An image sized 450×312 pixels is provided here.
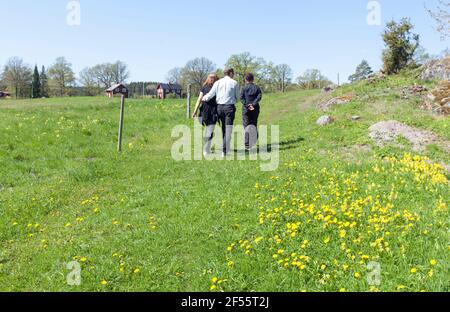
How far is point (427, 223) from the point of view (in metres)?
5.59

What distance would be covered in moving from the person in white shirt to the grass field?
1.38 meters

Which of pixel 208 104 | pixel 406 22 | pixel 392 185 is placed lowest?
pixel 392 185

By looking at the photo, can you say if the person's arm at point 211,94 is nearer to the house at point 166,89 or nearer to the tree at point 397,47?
the tree at point 397,47

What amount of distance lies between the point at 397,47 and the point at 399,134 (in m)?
17.9

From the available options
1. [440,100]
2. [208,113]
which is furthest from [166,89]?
[208,113]

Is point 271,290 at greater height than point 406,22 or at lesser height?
lesser

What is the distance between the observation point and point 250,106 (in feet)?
40.8

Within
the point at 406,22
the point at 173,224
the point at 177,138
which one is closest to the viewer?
the point at 173,224

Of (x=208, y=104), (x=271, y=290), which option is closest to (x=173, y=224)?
(x=271, y=290)

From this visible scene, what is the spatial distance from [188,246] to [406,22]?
88.5 ft

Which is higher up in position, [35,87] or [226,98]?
[35,87]

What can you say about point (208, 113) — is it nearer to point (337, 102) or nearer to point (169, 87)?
point (337, 102)

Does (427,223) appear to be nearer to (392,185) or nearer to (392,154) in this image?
(392,185)
